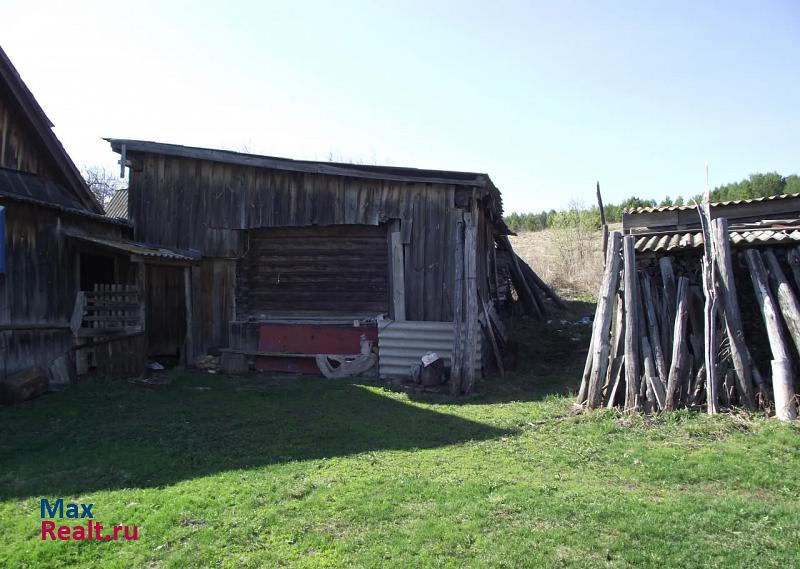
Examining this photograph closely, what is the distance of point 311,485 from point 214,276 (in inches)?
305

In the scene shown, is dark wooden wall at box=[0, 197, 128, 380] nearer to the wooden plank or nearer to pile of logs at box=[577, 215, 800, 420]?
the wooden plank

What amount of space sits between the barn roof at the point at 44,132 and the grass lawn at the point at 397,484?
535 centimetres

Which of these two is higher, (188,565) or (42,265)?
(42,265)

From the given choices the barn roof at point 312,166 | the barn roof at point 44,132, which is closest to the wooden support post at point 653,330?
the barn roof at point 312,166

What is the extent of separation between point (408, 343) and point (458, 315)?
131 cm

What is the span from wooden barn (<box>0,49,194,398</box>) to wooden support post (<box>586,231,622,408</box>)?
297 inches

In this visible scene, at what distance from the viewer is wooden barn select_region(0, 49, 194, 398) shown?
8.55 metres

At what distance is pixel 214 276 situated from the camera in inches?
475

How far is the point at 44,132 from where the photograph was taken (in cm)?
1106

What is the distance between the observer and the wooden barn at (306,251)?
1095 centimetres

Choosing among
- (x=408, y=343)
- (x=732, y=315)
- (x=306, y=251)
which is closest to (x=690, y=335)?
(x=732, y=315)

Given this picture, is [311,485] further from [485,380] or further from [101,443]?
[485,380]

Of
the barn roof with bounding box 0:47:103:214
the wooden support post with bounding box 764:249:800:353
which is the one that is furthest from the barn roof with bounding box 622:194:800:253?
the barn roof with bounding box 0:47:103:214

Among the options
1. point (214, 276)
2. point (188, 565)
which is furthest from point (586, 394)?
point (214, 276)
